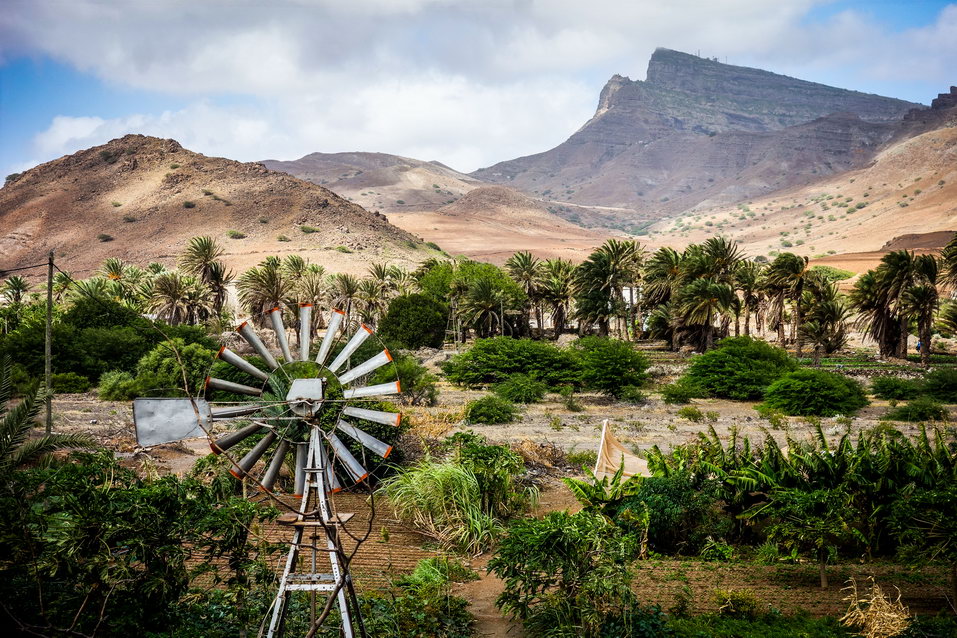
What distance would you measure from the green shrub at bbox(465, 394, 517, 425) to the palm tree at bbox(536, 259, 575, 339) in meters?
37.6

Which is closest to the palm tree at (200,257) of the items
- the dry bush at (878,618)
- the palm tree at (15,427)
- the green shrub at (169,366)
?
the green shrub at (169,366)

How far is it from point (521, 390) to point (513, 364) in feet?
13.3

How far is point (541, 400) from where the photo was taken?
37.2 m

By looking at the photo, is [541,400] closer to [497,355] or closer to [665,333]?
[497,355]

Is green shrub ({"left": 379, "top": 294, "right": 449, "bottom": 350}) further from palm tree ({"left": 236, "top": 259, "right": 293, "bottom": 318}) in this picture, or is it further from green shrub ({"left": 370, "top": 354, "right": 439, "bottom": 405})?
green shrub ({"left": 370, "top": 354, "right": 439, "bottom": 405})

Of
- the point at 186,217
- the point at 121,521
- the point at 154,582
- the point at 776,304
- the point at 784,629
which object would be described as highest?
the point at 186,217

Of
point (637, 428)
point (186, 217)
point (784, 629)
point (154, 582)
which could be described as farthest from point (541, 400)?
point (186, 217)

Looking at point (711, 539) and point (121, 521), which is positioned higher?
point (121, 521)

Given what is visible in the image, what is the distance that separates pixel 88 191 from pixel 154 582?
153957mm

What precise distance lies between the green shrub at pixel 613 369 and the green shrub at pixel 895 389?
1177 centimetres

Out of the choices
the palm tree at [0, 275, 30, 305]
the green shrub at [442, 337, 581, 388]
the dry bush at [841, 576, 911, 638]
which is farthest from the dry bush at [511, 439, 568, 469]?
the palm tree at [0, 275, 30, 305]

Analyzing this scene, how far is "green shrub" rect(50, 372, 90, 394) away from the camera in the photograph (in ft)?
115

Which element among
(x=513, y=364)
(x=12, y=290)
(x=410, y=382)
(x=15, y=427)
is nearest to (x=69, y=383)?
(x=410, y=382)

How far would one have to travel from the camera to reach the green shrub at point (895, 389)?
3462 cm
